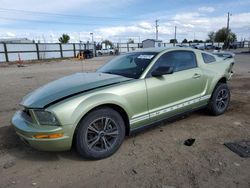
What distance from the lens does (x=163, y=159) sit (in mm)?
3361

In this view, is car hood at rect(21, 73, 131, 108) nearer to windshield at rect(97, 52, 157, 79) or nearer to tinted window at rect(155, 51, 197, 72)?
windshield at rect(97, 52, 157, 79)

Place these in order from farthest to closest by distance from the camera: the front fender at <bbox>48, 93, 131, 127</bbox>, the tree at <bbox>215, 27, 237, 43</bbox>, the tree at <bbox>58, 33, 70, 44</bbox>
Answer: the tree at <bbox>215, 27, 237, 43</bbox>
the tree at <bbox>58, 33, 70, 44</bbox>
the front fender at <bbox>48, 93, 131, 127</bbox>

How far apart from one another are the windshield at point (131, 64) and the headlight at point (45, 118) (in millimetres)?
1456

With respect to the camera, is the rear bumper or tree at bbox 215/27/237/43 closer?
the rear bumper

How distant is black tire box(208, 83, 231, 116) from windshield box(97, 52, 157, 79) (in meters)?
1.76

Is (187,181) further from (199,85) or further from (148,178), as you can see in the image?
(199,85)

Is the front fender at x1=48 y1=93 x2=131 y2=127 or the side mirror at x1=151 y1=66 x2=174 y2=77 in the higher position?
the side mirror at x1=151 y1=66 x2=174 y2=77

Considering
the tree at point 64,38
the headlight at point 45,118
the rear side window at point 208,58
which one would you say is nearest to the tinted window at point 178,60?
the rear side window at point 208,58

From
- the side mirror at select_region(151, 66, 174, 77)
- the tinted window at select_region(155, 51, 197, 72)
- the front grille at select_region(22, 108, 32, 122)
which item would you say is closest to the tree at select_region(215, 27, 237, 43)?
the tinted window at select_region(155, 51, 197, 72)

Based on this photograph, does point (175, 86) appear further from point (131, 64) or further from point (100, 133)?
point (100, 133)

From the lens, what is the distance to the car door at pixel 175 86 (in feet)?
12.7

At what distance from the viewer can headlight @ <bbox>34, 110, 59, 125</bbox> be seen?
3.03 m

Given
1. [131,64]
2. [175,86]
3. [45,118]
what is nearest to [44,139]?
[45,118]

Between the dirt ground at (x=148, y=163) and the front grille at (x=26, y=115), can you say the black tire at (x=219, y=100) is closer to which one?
the dirt ground at (x=148, y=163)
